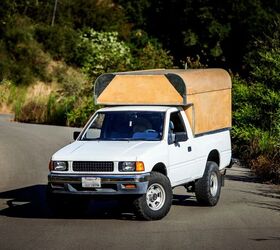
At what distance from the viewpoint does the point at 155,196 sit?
42.9 ft

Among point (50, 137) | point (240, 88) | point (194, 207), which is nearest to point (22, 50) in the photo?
point (50, 137)

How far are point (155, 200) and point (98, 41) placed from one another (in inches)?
1584

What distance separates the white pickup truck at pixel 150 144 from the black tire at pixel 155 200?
1cm

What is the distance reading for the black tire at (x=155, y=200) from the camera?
1280 centimetres

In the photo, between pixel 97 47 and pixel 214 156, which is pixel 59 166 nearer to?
pixel 214 156

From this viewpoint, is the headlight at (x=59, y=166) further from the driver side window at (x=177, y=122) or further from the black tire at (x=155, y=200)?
the driver side window at (x=177, y=122)

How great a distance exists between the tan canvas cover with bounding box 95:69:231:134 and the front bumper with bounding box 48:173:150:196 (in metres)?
1.93

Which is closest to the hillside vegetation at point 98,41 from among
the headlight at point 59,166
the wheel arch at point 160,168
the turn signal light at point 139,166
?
the wheel arch at point 160,168

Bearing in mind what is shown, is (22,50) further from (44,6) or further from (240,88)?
(240,88)

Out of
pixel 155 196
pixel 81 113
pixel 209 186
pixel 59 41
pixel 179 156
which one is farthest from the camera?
pixel 59 41

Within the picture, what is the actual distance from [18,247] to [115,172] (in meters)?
2.26

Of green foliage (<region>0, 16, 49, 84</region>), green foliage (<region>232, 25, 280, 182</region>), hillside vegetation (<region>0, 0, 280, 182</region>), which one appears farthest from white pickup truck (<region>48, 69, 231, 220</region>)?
green foliage (<region>0, 16, 49, 84</region>)

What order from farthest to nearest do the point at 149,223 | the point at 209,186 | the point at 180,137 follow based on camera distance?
the point at 209,186 → the point at 180,137 → the point at 149,223

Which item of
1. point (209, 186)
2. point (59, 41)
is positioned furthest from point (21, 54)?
point (209, 186)
